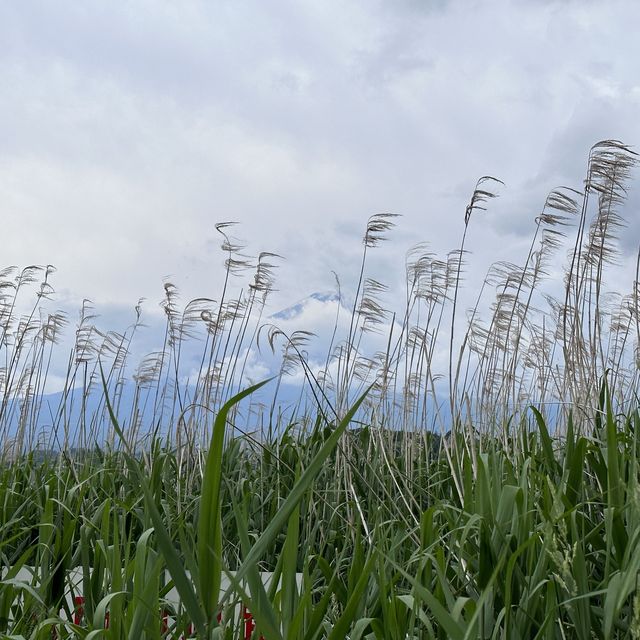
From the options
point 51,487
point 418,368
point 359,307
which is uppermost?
point 359,307

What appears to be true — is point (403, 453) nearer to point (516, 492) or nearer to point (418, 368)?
point (418, 368)

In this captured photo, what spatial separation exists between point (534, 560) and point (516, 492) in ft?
0.52

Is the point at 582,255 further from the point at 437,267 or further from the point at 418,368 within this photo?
the point at 418,368

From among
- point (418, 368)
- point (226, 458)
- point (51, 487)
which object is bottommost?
point (51, 487)

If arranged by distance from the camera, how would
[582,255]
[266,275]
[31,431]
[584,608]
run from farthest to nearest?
[31,431] < [266,275] < [582,255] < [584,608]

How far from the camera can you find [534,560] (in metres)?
1.59

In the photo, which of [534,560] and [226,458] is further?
[226,458]

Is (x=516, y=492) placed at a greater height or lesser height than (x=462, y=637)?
greater

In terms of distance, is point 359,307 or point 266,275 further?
point 266,275

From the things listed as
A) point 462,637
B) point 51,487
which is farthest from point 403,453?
point 462,637

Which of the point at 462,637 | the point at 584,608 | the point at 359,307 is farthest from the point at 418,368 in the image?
the point at 462,637

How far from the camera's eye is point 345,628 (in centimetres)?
115

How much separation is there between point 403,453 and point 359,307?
750 mm

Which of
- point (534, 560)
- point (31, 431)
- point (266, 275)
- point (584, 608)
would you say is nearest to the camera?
point (584, 608)
